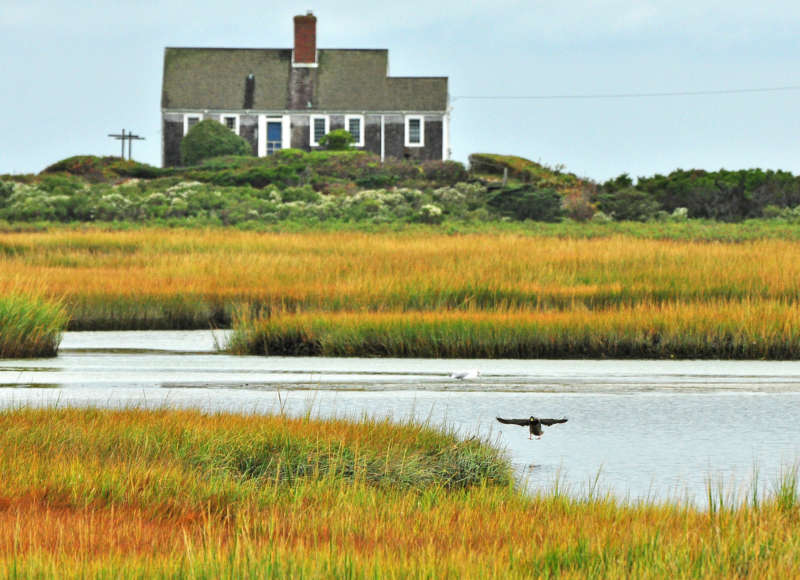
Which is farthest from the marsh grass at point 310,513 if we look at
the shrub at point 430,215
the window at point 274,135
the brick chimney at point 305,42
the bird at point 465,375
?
the brick chimney at point 305,42

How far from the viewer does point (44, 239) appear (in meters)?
34.4

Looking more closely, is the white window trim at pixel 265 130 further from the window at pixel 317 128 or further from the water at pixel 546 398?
the water at pixel 546 398

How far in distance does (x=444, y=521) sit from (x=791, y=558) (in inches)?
69.5

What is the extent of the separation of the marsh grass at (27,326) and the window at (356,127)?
58742mm

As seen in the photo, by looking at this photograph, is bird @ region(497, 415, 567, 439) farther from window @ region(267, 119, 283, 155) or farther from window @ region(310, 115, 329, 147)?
window @ region(267, 119, 283, 155)

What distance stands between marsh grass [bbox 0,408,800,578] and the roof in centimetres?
6756

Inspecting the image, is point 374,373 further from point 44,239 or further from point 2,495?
point 44,239

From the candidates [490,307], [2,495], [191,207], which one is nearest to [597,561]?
[2,495]

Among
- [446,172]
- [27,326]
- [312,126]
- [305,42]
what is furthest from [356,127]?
[27,326]

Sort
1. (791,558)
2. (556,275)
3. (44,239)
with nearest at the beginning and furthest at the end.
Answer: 1. (791,558)
2. (556,275)
3. (44,239)

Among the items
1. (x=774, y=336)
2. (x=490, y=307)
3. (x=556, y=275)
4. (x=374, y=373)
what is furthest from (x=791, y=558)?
(x=556, y=275)

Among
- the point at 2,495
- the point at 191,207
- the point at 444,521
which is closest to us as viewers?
the point at 444,521

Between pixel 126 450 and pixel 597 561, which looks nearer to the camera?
pixel 597 561

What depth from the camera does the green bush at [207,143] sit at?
7112 centimetres
